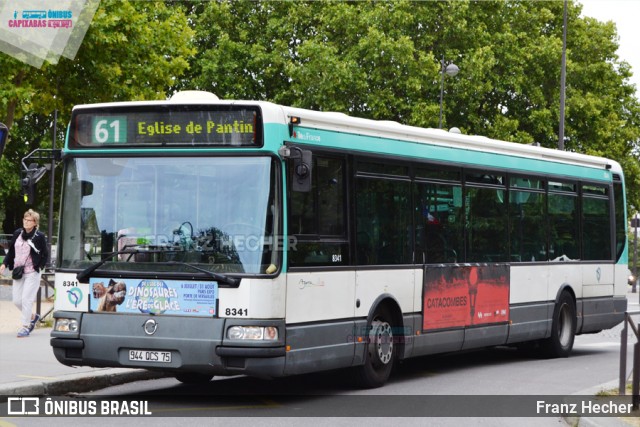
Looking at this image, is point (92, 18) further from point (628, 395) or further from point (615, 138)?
point (615, 138)

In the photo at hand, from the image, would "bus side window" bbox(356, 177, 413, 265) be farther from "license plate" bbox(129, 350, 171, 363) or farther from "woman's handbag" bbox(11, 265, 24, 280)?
"woman's handbag" bbox(11, 265, 24, 280)

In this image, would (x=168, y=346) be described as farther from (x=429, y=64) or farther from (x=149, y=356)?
(x=429, y=64)

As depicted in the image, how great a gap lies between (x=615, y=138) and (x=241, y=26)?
17.8m

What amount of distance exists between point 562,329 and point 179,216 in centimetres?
892

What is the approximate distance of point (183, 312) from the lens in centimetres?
1098

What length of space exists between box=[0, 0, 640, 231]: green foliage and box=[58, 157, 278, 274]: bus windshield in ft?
110

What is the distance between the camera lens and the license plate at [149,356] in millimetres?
10945

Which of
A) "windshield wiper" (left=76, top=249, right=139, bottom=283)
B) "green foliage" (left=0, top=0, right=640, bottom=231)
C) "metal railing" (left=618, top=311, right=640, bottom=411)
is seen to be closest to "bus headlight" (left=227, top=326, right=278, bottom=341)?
"windshield wiper" (left=76, top=249, right=139, bottom=283)

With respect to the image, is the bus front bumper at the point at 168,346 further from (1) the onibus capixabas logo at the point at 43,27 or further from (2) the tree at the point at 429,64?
(2) the tree at the point at 429,64

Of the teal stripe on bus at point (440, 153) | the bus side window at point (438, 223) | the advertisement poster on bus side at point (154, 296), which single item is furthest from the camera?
the bus side window at point (438, 223)

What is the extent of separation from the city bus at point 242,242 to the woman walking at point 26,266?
5.16m

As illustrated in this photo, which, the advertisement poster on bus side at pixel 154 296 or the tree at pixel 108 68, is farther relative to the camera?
the tree at pixel 108 68

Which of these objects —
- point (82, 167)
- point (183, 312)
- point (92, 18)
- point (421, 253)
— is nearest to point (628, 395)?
point (421, 253)

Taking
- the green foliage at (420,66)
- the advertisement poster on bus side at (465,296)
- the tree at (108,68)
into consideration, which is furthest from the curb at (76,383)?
the green foliage at (420,66)
